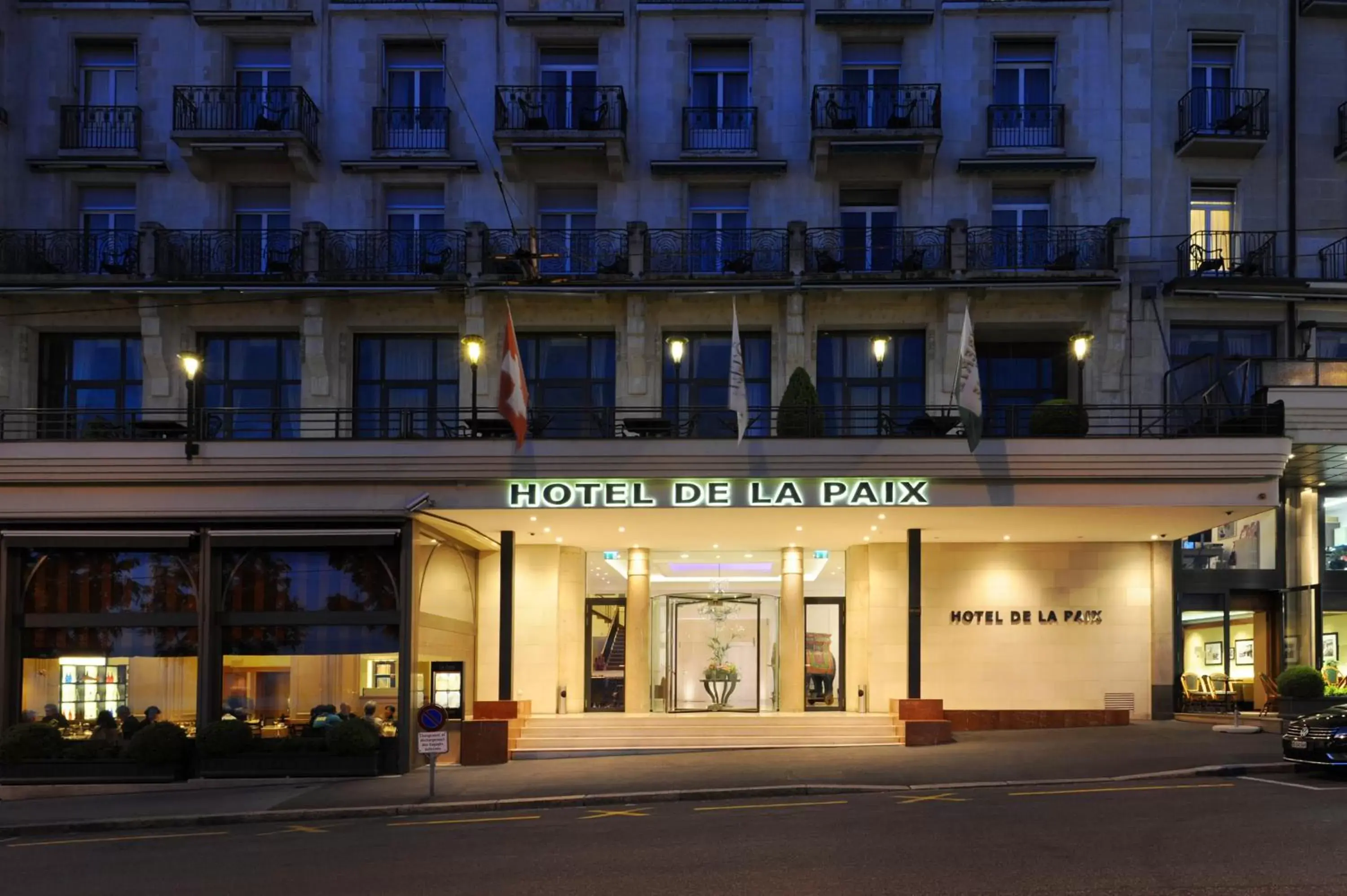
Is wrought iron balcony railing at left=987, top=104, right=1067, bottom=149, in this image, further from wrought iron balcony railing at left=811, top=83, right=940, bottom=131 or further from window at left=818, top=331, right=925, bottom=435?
window at left=818, top=331, right=925, bottom=435

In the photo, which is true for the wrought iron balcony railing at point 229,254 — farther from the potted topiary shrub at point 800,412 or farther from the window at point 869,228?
the window at point 869,228

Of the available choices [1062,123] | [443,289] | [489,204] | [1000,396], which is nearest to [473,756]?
[443,289]

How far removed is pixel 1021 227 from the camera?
29250 mm

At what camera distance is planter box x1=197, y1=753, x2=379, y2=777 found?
2353 cm

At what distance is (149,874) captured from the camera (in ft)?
45.5

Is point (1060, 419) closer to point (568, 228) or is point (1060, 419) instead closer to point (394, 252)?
point (568, 228)

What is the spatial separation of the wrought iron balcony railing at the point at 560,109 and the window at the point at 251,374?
7.06 metres

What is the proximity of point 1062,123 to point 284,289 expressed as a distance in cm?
1753

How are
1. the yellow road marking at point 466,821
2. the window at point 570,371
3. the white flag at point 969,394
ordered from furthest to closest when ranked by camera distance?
1. the window at point 570,371
2. the white flag at point 969,394
3. the yellow road marking at point 466,821

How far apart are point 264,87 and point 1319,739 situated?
24557 millimetres

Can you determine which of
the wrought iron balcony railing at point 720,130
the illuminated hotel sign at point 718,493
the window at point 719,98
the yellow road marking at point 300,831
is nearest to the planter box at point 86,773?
the yellow road marking at point 300,831

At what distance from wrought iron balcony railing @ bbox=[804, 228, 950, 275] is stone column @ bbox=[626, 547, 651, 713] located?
7.81 meters

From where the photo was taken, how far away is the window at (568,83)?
2944cm

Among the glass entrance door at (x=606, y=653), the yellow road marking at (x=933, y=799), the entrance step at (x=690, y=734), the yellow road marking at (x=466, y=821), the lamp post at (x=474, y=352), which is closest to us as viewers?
the yellow road marking at (x=466, y=821)
